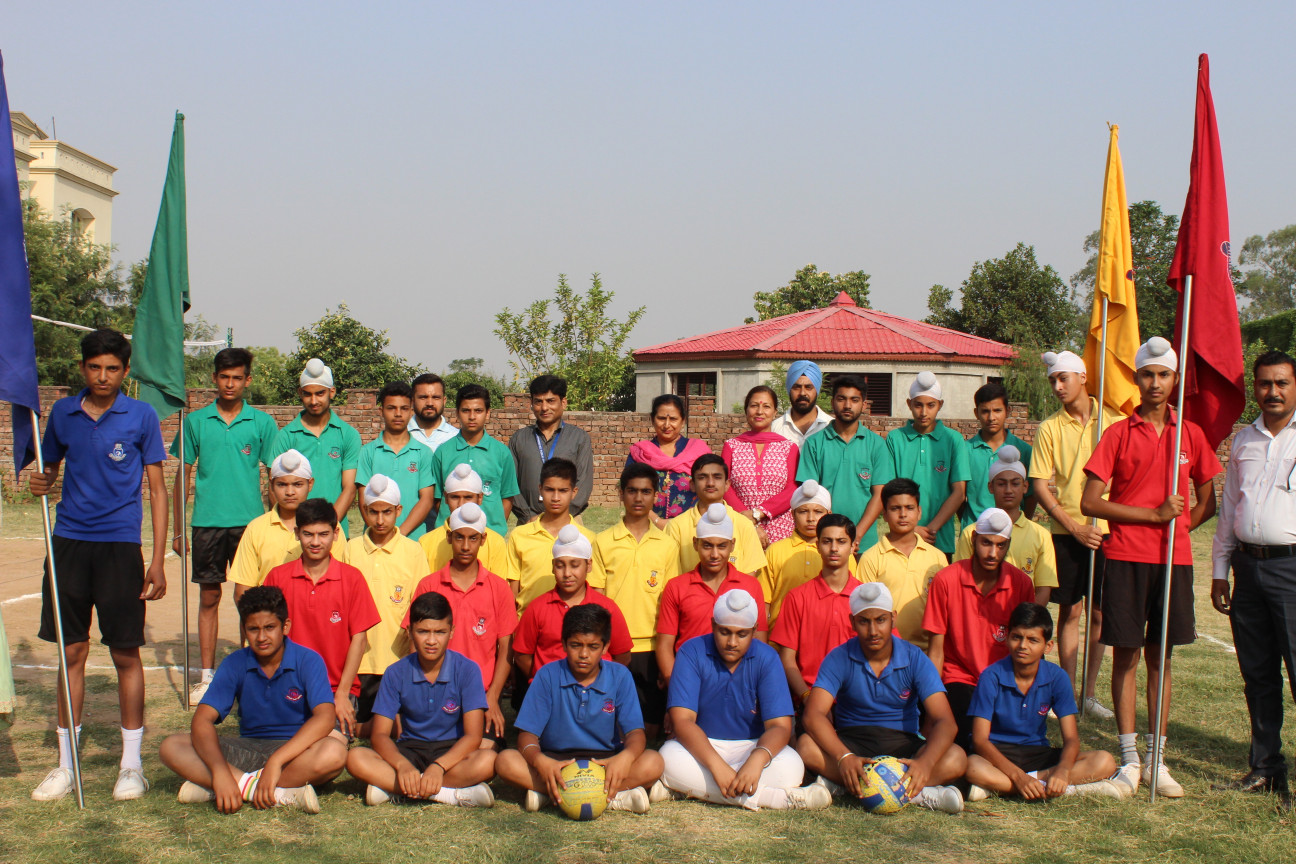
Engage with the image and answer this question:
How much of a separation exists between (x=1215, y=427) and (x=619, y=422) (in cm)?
1411

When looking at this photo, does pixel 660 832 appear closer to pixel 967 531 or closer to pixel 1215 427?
pixel 967 531

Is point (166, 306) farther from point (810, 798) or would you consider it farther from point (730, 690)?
point (810, 798)

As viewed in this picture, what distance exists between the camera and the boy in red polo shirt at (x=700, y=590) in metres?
5.40

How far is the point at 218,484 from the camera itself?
656 centimetres

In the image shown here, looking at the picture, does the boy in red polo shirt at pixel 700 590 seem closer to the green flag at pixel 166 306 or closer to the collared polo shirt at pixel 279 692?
the collared polo shirt at pixel 279 692

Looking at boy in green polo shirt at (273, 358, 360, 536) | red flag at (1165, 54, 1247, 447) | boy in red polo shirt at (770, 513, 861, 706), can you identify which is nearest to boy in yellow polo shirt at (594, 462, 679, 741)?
boy in red polo shirt at (770, 513, 861, 706)

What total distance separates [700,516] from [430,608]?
73.1 inches

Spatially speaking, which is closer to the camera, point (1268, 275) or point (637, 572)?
point (637, 572)

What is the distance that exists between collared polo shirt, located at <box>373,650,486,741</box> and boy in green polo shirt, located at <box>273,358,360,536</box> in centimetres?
206

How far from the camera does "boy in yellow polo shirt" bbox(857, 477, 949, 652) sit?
5.66 meters

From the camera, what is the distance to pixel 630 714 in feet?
16.0

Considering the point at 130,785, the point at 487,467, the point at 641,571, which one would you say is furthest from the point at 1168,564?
the point at 130,785

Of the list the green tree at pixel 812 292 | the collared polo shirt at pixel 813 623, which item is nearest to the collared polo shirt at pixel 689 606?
the collared polo shirt at pixel 813 623

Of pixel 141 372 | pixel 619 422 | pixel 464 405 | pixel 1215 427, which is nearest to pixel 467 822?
pixel 464 405
